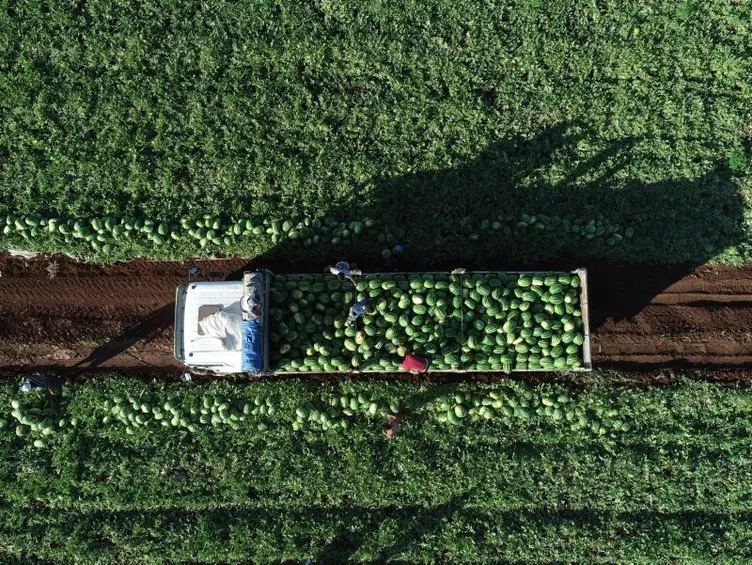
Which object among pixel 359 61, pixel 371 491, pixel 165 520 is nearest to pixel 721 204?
pixel 359 61

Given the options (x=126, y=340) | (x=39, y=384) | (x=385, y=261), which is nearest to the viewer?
(x=39, y=384)

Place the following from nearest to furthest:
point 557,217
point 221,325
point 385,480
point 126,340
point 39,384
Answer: point 221,325
point 385,480
point 39,384
point 557,217
point 126,340

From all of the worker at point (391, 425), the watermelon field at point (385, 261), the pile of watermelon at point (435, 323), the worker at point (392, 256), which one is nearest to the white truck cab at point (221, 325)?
the pile of watermelon at point (435, 323)

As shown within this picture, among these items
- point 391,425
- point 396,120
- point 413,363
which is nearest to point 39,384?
point 391,425

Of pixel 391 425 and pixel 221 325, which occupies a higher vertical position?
pixel 221 325

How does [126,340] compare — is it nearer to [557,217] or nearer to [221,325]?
[221,325]

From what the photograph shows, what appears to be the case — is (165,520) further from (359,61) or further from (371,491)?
(359,61)

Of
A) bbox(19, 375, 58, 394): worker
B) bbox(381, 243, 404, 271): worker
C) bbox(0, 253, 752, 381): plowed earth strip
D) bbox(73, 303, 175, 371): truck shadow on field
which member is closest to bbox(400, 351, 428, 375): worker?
bbox(381, 243, 404, 271): worker

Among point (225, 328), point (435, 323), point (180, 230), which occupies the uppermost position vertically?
point (180, 230)

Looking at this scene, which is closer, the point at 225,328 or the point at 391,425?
the point at 225,328
